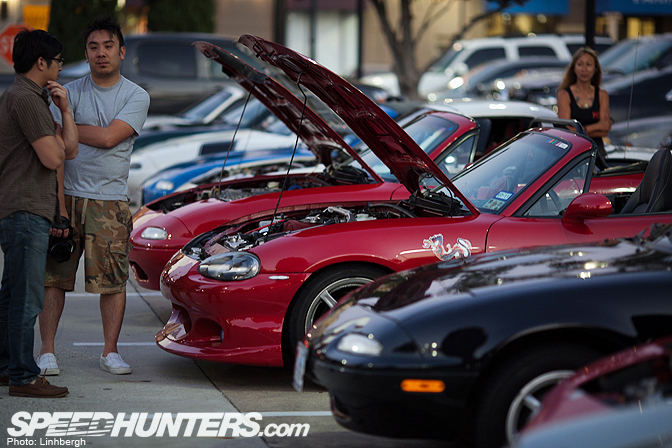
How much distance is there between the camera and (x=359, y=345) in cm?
341

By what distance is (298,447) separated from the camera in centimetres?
401

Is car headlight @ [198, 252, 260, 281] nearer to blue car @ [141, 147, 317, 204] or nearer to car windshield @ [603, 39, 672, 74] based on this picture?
blue car @ [141, 147, 317, 204]

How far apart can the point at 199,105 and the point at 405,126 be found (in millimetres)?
6625

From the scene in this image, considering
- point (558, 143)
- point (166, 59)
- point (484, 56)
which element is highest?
point (558, 143)

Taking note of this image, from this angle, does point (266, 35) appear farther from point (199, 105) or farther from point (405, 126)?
point (405, 126)

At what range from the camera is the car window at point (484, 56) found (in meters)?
22.8

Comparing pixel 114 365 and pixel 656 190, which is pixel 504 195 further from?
pixel 114 365

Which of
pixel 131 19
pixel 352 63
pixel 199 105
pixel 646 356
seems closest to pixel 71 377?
pixel 646 356

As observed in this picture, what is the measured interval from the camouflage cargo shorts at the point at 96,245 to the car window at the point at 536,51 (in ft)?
61.0

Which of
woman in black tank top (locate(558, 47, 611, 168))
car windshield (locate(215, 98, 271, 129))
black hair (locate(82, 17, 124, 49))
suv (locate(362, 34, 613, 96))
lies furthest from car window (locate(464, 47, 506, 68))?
black hair (locate(82, 17, 124, 49))

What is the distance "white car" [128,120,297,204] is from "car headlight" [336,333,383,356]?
7.55 metres

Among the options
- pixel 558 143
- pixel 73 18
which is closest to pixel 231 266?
pixel 558 143

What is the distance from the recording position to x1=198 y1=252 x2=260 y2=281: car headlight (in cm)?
472

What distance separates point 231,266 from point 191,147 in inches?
279
